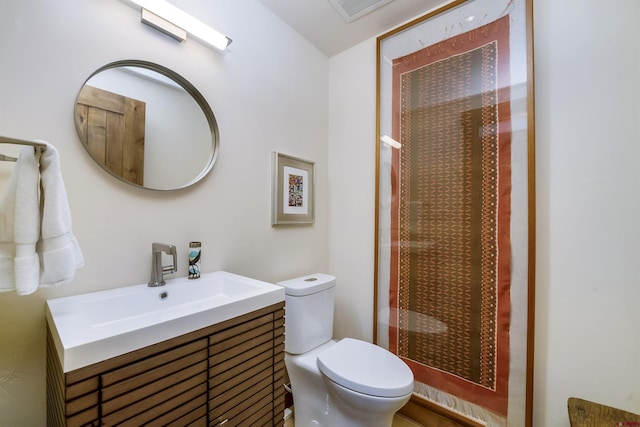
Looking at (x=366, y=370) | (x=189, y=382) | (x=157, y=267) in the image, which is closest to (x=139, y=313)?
(x=157, y=267)

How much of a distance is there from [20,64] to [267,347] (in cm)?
128

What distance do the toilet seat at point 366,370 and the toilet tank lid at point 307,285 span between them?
32 cm

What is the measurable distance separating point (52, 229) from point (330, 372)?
113cm

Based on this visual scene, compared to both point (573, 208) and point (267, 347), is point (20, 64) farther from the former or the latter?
point (573, 208)

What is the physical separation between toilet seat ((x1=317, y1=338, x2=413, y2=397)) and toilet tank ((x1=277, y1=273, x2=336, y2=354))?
15cm

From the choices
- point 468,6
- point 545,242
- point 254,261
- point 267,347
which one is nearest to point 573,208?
point 545,242

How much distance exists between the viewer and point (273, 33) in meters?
1.64

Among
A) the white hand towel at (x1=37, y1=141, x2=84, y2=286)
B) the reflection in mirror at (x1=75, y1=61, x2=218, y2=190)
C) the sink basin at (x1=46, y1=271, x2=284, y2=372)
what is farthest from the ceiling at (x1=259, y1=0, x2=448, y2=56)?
the sink basin at (x1=46, y1=271, x2=284, y2=372)

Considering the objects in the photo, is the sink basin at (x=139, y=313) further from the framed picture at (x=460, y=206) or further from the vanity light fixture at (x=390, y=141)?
the vanity light fixture at (x=390, y=141)

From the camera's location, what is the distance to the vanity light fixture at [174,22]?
1.06 m

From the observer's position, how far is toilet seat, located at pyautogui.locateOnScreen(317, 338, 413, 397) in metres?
1.07

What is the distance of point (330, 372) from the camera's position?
1.17 metres

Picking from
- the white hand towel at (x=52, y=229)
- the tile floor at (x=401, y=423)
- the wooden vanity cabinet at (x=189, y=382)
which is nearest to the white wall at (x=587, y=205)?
the tile floor at (x=401, y=423)

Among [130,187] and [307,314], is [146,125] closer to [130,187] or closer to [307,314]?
[130,187]
